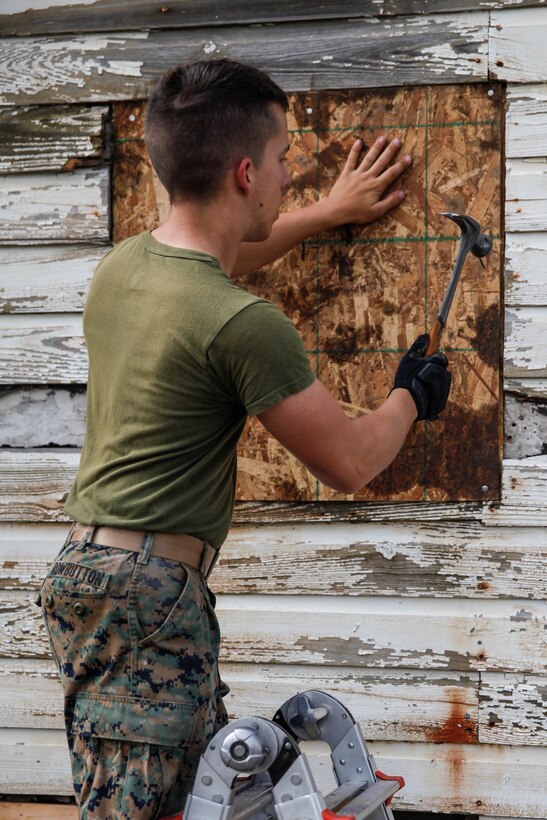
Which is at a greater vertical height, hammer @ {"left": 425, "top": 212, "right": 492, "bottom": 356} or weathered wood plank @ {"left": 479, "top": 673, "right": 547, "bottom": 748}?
hammer @ {"left": 425, "top": 212, "right": 492, "bottom": 356}

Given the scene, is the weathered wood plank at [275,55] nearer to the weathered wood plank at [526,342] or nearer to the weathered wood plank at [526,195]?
the weathered wood plank at [526,195]

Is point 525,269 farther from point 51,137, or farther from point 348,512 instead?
point 51,137

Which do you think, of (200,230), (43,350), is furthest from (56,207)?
(200,230)

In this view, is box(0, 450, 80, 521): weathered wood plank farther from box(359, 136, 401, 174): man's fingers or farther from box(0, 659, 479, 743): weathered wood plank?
box(359, 136, 401, 174): man's fingers

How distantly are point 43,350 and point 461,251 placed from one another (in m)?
1.34

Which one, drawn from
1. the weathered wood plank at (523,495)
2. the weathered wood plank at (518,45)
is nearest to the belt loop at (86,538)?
the weathered wood plank at (523,495)

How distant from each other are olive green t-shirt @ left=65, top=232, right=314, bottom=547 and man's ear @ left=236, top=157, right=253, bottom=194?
0.20 metres

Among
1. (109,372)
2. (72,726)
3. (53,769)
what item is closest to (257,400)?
(109,372)

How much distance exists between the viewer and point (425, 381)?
228 centimetres

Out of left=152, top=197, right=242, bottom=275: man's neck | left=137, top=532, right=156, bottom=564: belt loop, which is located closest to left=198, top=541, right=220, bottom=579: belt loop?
left=137, top=532, right=156, bottom=564: belt loop

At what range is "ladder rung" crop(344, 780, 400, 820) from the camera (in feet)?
6.57

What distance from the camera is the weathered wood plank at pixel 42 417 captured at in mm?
3125

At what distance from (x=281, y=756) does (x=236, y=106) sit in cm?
133

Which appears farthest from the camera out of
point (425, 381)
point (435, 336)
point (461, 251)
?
point (461, 251)
